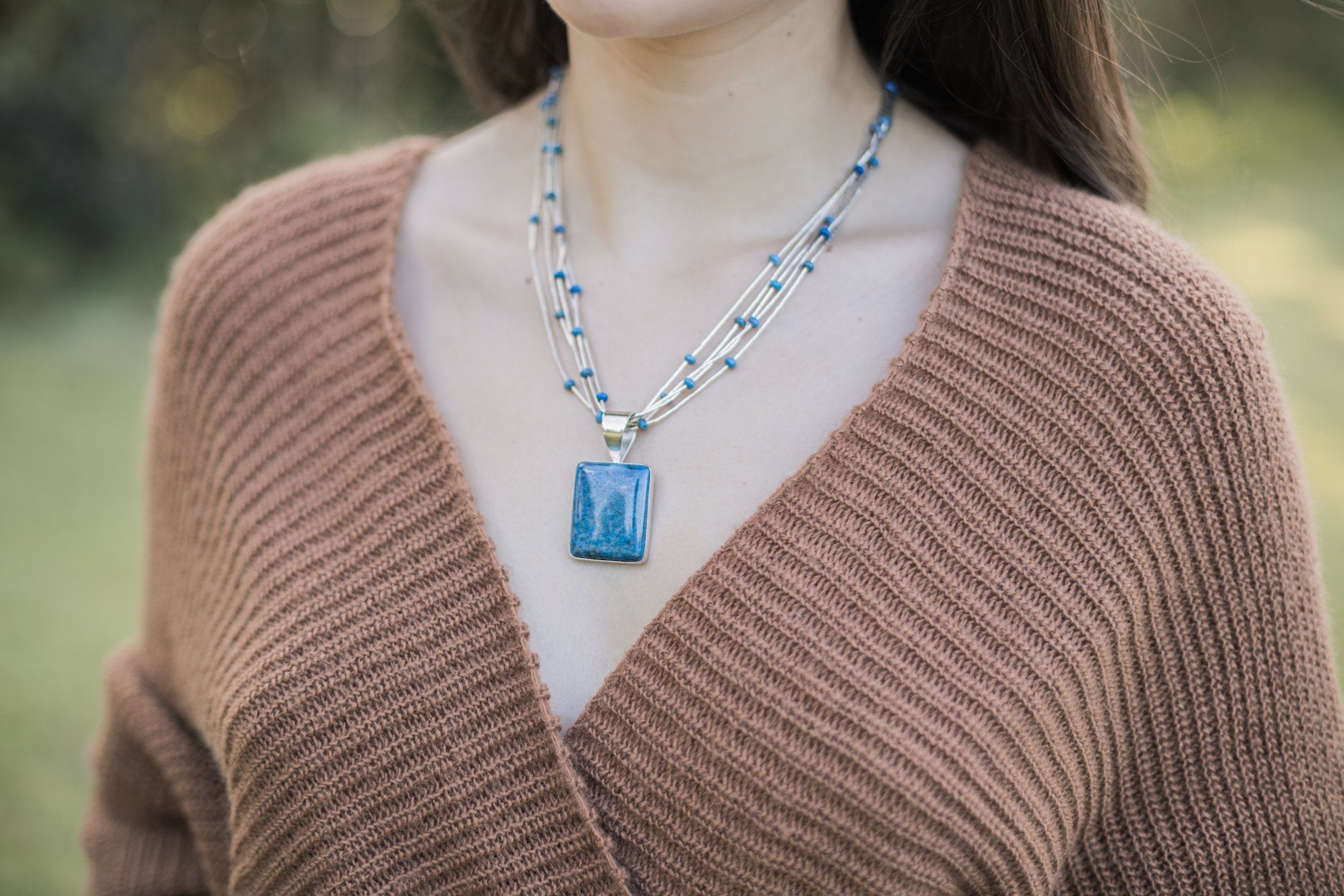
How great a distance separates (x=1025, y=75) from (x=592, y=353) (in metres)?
0.60

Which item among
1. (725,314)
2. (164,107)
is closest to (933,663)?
(725,314)

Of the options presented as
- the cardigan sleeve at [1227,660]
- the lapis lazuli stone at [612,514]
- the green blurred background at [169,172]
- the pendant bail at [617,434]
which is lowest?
the cardigan sleeve at [1227,660]

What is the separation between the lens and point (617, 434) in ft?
3.93

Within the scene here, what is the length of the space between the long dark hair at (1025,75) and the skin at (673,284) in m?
0.07

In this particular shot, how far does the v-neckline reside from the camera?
106 centimetres

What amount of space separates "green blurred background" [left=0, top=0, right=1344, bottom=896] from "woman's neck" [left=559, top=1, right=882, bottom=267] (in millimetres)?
3211

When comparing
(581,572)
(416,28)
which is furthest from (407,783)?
(416,28)

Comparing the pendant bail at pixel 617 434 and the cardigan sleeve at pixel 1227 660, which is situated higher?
the pendant bail at pixel 617 434

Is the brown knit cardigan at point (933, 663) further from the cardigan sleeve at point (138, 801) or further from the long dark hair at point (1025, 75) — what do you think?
the cardigan sleeve at point (138, 801)

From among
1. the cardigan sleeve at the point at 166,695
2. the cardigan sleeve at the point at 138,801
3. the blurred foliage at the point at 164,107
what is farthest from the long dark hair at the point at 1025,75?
the blurred foliage at the point at 164,107

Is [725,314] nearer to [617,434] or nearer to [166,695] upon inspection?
[617,434]

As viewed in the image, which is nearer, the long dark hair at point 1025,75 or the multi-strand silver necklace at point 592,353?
the multi-strand silver necklace at point 592,353

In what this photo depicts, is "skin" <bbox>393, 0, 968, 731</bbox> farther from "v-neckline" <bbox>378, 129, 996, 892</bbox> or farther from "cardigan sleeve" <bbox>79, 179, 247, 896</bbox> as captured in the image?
"cardigan sleeve" <bbox>79, 179, 247, 896</bbox>

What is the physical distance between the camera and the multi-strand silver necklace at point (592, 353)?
1145mm
